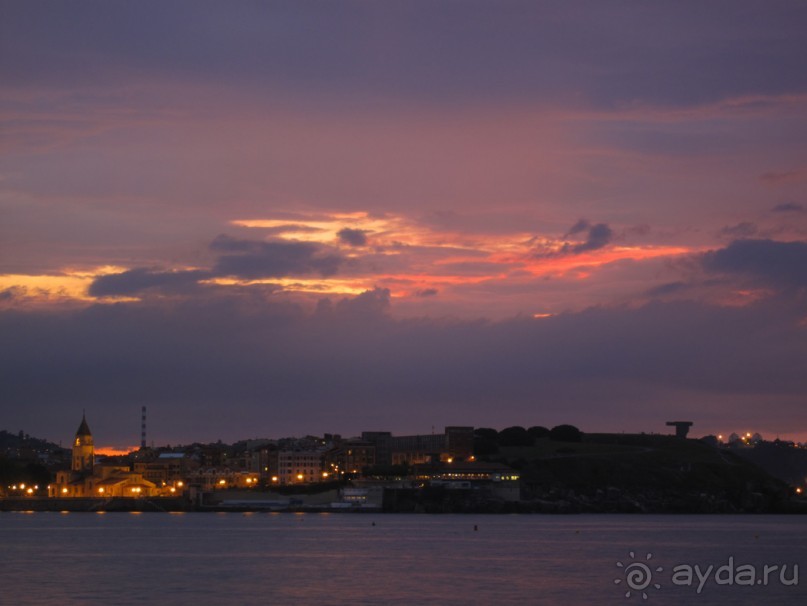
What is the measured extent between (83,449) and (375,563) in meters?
133

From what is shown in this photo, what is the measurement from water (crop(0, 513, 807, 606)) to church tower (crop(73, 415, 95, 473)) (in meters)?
76.0

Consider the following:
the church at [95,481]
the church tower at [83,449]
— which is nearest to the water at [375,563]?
the church at [95,481]

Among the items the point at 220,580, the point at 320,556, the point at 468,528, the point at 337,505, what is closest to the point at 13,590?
the point at 220,580

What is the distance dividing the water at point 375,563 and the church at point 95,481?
55.8 meters

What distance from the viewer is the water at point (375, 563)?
52.8m

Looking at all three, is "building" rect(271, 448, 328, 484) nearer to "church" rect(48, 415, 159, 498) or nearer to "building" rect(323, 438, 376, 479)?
"building" rect(323, 438, 376, 479)

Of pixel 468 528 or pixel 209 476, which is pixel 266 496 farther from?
pixel 468 528

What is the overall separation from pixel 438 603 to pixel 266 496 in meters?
122

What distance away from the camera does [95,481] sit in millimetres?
175875

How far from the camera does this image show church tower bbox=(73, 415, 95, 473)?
A: 191500 mm

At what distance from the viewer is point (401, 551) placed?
3137 inches

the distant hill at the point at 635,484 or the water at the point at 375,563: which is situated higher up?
the distant hill at the point at 635,484

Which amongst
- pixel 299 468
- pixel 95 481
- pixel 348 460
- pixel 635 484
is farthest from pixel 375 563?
pixel 348 460

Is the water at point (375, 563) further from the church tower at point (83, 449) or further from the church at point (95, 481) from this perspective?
the church tower at point (83, 449)
